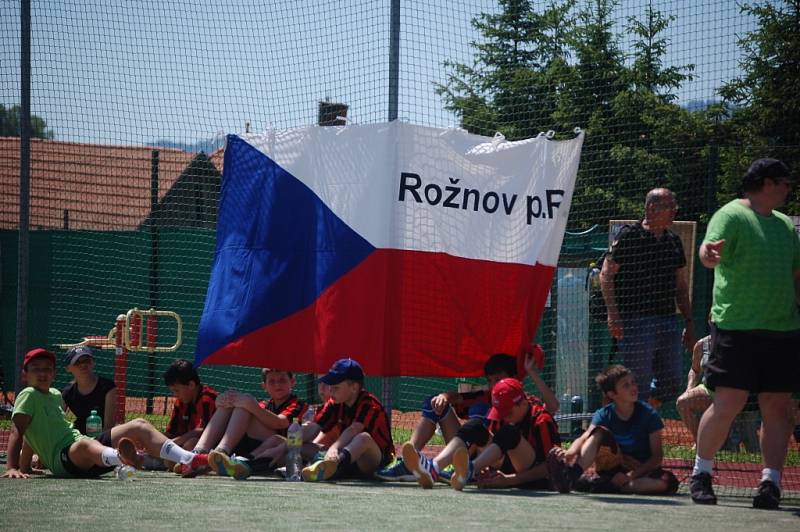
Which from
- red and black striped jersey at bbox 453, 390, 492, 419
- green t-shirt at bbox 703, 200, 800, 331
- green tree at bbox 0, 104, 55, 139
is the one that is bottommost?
red and black striped jersey at bbox 453, 390, 492, 419

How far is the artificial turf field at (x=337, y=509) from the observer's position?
5184mm

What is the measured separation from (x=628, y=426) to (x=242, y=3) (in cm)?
437

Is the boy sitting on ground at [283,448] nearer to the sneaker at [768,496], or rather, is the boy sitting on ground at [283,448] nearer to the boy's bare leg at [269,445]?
the boy's bare leg at [269,445]

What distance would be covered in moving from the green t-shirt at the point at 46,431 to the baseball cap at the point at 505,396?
2623mm

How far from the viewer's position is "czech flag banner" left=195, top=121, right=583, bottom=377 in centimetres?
790

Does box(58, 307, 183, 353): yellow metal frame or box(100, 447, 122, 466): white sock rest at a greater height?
box(58, 307, 183, 353): yellow metal frame

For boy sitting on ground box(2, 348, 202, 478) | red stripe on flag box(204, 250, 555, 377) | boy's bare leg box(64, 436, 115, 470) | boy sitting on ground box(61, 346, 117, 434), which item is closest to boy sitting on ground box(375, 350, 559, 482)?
red stripe on flag box(204, 250, 555, 377)

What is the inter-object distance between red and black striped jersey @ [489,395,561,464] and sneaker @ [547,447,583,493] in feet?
0.61

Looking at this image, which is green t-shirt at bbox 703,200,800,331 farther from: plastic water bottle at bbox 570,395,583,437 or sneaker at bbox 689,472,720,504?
plastic water bottle at bbox 570,395,583,437

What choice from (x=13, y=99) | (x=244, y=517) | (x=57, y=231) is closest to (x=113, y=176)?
(x=13, y=99)

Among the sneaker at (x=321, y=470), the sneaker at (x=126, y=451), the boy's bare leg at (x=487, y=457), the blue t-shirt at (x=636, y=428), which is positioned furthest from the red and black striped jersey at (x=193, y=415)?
the blue t-shirt at (x=636, y=428)

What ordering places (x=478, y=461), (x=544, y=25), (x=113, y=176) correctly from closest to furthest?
(x=478, y=461), (x=113, y=176), (x=544, y=25)

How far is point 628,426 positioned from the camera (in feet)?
23.2

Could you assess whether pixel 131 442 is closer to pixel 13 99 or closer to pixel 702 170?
pixel 13 99
